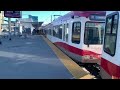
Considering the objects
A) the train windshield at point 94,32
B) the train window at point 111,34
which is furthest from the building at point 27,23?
the train window at point 111,34

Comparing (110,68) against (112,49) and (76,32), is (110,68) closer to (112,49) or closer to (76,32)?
(112,49)

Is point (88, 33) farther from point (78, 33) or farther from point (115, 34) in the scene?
point (115, 34)

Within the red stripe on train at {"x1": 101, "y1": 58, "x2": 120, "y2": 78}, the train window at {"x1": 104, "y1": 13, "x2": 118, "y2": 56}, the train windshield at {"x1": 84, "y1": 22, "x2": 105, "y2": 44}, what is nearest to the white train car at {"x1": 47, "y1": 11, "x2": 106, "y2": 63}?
the train windshield at {"x1": 84, "y1": 22, "x2": 105, "y2": 44}

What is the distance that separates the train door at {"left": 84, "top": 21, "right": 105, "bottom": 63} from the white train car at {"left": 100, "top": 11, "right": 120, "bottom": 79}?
4091 millimetres

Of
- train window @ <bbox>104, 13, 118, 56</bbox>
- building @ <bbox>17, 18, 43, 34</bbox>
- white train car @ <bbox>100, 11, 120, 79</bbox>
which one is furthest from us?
building @ <bbox>17, 18, 43, 34</bbox>

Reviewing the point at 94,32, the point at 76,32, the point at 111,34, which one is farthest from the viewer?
the point at 76,32

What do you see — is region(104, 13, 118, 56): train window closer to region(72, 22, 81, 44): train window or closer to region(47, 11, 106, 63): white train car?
region(47, 11, 106, 63): white train car

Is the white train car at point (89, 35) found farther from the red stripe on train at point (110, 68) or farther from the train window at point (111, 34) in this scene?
the red stripe on train at point (110, 68)

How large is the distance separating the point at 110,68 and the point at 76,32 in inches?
239

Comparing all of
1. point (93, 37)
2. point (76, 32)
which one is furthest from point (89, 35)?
point (76, 32)

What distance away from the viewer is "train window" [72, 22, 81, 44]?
11.7 m

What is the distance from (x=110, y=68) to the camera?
20.0ft

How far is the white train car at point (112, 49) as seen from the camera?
5.56 metres
